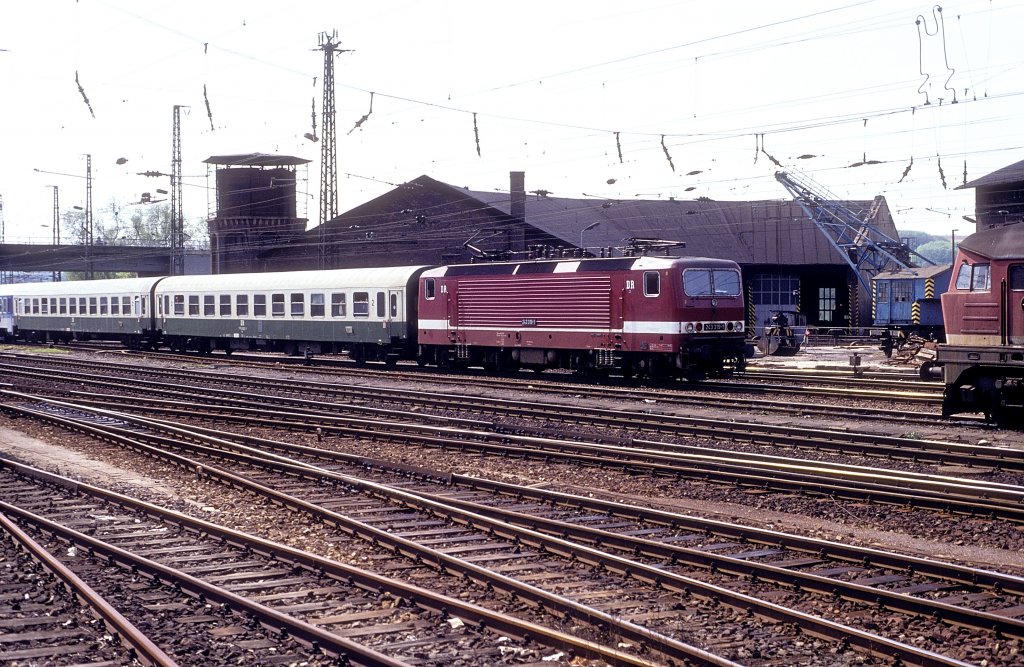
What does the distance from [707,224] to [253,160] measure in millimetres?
29432

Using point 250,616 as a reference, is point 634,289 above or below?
above

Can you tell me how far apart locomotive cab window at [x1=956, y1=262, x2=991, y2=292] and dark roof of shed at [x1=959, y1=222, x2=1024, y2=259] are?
0.84ft

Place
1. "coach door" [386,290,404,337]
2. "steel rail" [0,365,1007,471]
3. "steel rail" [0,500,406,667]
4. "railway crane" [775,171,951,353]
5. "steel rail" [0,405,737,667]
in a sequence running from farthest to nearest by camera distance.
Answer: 1. "railway crane" [775,171,951,353]
2. "coach door" [386,290,404,337]
3. "steel rail" [0,365,1007,471]
4. "steel rail" [0,500,406,667]
5. "steel rail" [0,405,737,667]

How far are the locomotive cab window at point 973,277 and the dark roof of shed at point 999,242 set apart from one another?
0.25m

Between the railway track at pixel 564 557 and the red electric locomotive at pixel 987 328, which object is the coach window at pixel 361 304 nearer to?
the railway track at pixel 564 557

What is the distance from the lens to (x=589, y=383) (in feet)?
89.7

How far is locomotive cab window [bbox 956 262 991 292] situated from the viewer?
17734 millimetres

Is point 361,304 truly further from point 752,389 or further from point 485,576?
point 485,576

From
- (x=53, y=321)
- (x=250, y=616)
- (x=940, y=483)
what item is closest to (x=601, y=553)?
(x=250, y=616)

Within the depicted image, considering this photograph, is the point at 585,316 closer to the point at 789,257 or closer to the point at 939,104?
the point at 939,104

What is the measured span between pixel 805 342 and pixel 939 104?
22.5 metres

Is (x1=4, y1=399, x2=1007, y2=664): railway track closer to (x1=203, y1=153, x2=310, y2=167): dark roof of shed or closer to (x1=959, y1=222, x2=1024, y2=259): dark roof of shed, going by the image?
(x1=959, y1=222, x2=1024, y2=259): dark roof of shed

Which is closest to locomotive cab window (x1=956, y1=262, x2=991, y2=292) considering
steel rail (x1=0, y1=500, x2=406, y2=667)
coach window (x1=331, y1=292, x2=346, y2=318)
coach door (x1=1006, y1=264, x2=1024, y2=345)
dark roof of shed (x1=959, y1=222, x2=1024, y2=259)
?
dark roof of shed (x1=959, y1=222, x2=1024, y2=259)

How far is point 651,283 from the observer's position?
25.8m
